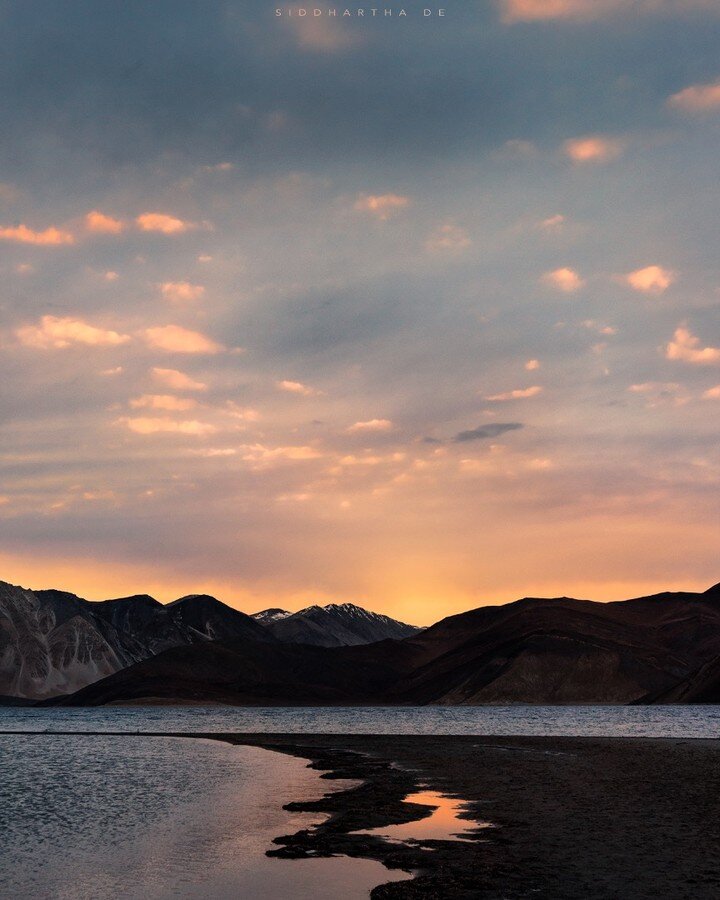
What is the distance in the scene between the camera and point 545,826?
3084 cm

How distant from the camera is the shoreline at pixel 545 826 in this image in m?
21.9

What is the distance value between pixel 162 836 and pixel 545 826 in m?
12.1

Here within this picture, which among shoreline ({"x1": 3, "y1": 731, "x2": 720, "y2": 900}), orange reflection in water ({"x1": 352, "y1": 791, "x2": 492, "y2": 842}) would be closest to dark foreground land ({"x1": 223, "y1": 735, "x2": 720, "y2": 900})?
shoreline ({"x1": 3, "y1": 731, "x2": 720, "y2": 900})

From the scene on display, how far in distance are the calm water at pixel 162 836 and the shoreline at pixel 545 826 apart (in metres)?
1.42

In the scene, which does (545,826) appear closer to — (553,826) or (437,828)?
(553,826)

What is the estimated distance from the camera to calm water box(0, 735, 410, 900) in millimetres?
23375

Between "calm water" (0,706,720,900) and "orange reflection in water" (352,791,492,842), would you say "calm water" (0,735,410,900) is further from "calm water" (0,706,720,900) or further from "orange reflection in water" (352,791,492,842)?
"orange reflection in water" (352,791,492,842)

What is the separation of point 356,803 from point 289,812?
3.00 meters

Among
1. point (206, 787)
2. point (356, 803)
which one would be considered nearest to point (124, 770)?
point (206, 787)

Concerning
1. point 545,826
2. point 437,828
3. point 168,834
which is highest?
point 545,826

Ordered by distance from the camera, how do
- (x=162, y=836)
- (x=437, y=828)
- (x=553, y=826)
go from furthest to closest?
(x=162, y=836)
(x=437, y=828)
(x=553, y=826)

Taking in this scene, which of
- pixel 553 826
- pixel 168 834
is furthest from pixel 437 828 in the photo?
pixel 168 834

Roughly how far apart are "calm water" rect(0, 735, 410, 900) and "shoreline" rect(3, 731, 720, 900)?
1.42 m

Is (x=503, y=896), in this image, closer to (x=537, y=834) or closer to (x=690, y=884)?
(x=690, y=884)
